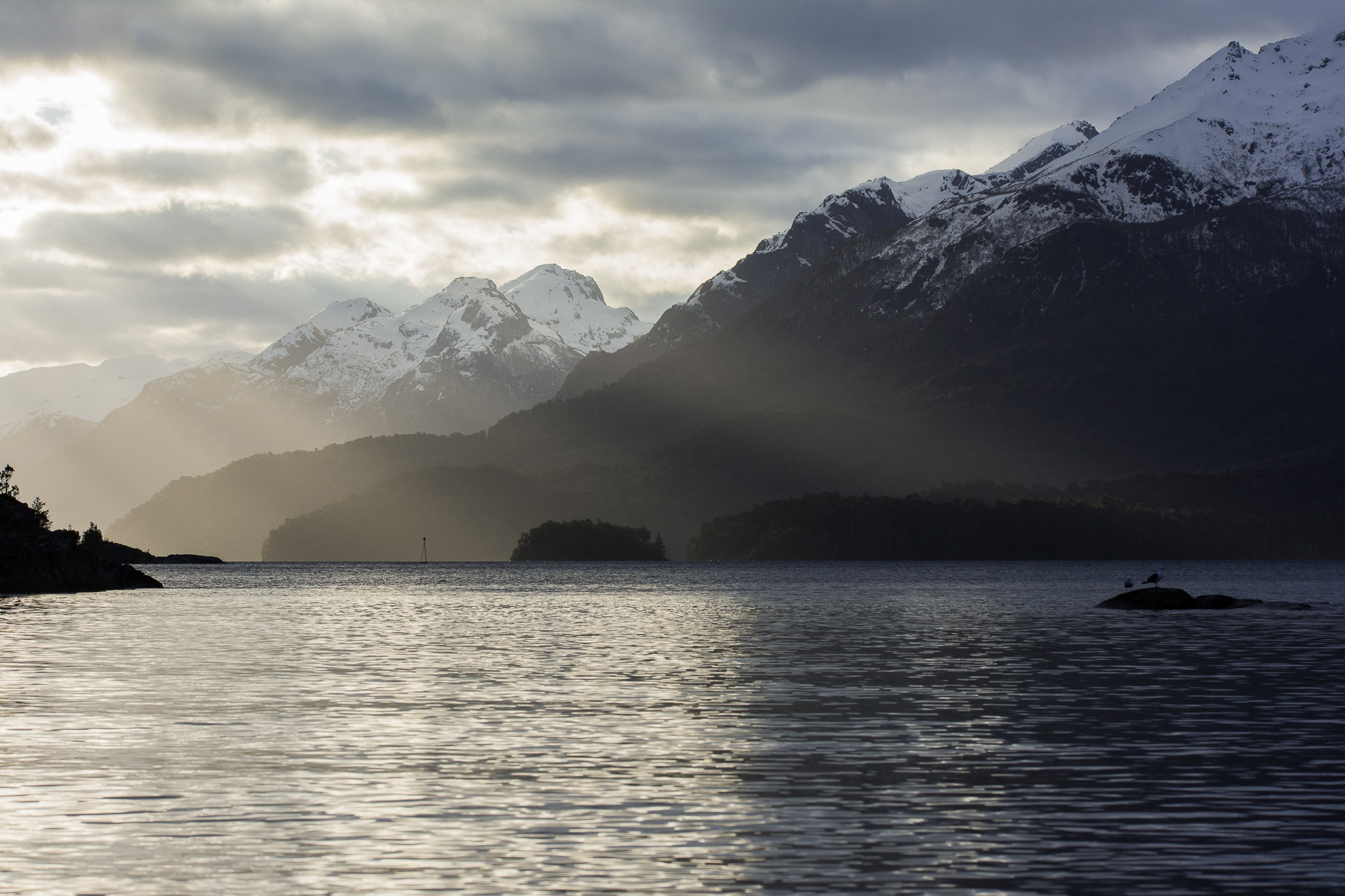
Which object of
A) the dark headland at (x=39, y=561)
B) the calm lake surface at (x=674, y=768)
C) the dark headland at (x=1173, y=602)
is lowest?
the calm lake surface at (x=674, y=768)

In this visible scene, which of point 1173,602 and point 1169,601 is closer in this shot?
point 1173,602

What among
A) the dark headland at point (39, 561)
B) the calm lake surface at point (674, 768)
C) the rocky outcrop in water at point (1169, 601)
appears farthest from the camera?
the dark headland at point (39, 561)

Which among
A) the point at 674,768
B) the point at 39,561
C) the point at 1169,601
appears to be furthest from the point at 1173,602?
the point at 39,561

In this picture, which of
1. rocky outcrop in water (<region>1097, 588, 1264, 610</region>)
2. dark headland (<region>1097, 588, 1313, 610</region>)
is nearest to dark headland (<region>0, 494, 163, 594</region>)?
dark headland (<region>1097, 588, 1313, 610</region>)

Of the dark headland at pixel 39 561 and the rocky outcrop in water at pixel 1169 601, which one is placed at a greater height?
the dark headland at pixel 39 561

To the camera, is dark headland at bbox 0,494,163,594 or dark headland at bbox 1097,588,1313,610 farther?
dark headland at bbox 0,494,163,594

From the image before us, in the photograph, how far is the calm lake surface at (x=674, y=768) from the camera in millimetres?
22203

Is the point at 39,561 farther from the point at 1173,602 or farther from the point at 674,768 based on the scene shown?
the point at 674,768

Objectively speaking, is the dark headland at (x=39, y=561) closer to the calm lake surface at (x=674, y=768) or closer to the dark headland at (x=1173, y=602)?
the calm lake surface at (x=674, y=768)

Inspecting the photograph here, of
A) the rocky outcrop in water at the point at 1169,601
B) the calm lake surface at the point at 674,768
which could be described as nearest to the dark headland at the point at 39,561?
the calm lake surface at the point at 674,768

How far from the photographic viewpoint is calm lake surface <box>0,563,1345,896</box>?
22.2m

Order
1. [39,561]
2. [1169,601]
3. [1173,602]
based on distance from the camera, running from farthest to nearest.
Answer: [39,561] → [1169,601] → [1173,602]

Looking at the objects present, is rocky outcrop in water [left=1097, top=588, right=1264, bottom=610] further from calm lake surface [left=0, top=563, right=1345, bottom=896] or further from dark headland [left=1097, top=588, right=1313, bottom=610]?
calm lake surface [left=0, top=563, right=1345, bottom=896]

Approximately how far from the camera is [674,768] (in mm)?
32250
